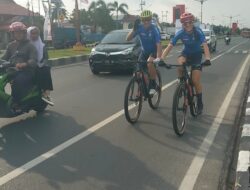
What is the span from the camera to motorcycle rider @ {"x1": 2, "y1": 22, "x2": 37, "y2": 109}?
7918mm

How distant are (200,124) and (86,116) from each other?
6.68ft

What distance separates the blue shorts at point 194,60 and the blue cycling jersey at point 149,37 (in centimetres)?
112

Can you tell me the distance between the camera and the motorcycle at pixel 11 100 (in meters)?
7.66

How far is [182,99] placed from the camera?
7273 mm

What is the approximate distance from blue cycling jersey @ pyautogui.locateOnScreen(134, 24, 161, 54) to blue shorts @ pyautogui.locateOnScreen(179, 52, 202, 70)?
112cm

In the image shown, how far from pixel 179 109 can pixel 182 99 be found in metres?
0.28

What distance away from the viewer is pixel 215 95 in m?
11.0

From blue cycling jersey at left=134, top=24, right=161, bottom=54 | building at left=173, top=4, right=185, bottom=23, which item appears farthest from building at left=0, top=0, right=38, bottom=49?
blue cycling jersey at left=134, top=24, right=161, bottom=54

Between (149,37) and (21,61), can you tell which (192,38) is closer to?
(149,37)

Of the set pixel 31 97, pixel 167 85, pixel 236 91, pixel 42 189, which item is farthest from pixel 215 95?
pixel 42 189

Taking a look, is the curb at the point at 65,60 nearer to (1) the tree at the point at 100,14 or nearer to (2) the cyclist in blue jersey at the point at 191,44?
(2) the cyclist in blue jersey at the point at 191,44

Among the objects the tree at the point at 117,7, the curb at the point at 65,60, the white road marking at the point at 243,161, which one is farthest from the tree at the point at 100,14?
the white road marking at the point at 243,161

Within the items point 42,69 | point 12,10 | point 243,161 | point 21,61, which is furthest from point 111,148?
point 12,10

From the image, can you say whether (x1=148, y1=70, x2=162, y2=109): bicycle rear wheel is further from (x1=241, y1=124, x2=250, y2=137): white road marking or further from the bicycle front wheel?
(x1=241, y1=124, x2=250, y2=137): white road marking
